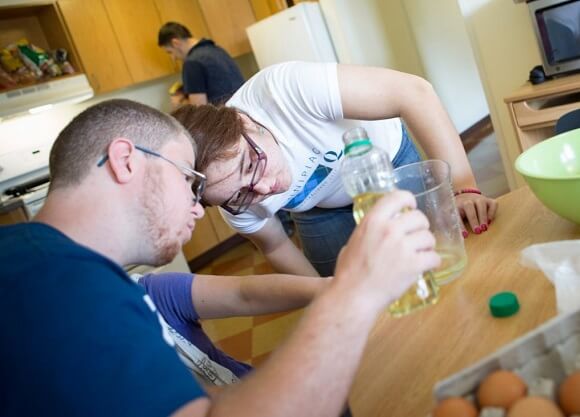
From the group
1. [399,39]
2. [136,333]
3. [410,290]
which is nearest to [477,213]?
[410,290]

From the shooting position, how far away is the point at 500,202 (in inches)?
41.3

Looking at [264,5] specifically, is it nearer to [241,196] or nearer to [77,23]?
[77,23]

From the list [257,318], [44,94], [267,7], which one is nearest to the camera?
[257,318]

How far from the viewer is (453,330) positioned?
676 mm

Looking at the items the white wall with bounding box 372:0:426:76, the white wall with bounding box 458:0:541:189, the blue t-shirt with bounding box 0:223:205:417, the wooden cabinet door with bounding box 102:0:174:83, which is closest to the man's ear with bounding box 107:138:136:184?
the blue t-shirt with bounding box 0:223:205:417

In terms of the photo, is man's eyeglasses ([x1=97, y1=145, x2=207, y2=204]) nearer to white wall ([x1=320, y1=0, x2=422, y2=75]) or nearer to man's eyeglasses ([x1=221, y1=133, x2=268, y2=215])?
man's eyeglasses ([x1=221, y1=133, x2=268, y2=215])

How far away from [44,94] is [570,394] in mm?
3444

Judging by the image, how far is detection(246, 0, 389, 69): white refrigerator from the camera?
357cm

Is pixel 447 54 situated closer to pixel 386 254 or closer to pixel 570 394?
pixel 386 254

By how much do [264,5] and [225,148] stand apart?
367cm

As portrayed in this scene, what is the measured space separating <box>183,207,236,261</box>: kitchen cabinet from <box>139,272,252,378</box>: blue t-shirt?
2765 millimetres

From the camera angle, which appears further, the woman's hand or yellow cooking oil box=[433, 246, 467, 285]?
the woman's hand

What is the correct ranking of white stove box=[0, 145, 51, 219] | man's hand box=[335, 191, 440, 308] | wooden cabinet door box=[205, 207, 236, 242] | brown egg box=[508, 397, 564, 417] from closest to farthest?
1. brown egg box=[508, 397, 564, 417]
2. man's hand box=[335, 191, 440, 308]
3. white stove box=[0, 145, 51, 219]
4. wooden cabinet door box=[205, 207, 236, 242]

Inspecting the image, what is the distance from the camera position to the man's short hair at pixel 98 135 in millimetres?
718
